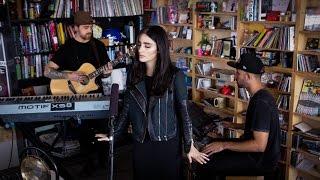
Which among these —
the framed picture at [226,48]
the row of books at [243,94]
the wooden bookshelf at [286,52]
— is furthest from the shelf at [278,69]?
the framed picture at [226,48]

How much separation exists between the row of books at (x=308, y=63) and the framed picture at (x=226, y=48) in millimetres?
913

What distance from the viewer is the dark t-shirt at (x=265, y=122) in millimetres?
2287

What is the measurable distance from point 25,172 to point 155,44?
92 cm

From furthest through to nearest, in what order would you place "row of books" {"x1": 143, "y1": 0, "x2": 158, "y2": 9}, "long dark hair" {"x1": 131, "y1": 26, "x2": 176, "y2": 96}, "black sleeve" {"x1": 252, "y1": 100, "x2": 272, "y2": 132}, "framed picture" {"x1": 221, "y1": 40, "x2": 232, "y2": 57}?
"row of books" {"x1": 143, "y1": 0, "x2": 158, "y2": 9} → "framed picture" {"x1": 221, "y1": 40, "x2": 232, "y2": 57} → "black sleeve" {"x1": 252, "y1": 100, "x2": 272, "y2": 132} → "long dark hair" {"x1": 131, "y1": 26, "x2": 176, "y2": 96}

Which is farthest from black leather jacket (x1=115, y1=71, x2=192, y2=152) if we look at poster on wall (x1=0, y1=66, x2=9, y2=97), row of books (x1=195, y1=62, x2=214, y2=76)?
row of books (x1=195, y1=62, x2=214, y2=76)

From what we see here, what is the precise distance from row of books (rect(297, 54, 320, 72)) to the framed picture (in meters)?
0.91

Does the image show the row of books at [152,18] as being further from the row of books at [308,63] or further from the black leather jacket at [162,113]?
the black leather jacket at [162,113]

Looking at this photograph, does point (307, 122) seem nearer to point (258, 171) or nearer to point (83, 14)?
point (258, 171)

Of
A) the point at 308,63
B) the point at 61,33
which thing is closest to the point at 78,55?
the point at 61,33

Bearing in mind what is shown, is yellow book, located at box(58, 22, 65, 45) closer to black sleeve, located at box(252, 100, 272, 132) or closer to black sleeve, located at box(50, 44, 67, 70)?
black sleeve, located at box(50, 44, 67, 70)

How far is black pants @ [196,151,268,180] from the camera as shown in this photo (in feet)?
7.98

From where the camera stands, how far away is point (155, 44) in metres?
2.02

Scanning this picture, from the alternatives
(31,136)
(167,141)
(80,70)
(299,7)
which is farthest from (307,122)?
(31,136)

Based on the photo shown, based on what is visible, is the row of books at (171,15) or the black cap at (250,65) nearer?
the black cap at (250,65)
